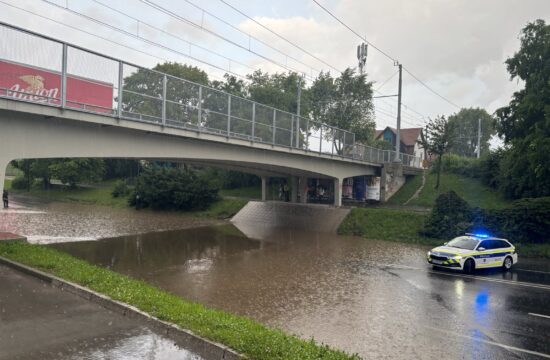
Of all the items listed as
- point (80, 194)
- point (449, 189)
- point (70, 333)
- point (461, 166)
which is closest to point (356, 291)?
point (70, 333)

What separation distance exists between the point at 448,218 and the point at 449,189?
46.5ft

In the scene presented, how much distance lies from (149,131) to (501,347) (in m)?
14.7

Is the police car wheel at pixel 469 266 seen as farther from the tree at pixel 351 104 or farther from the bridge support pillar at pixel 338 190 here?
the tree at pixel 351 104

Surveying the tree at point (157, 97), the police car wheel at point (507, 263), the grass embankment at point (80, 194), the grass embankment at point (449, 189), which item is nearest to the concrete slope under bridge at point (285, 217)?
the grass embankment at point (449, 189)

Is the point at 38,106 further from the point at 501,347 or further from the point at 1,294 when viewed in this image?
the point at 501,347

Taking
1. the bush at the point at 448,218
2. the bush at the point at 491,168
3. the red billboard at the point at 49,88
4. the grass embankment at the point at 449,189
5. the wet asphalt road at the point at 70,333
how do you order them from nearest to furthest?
the wet asphalt road at the point at 70,333, the red billboard at the point at 49,88, the bush at the point at 448,218, the grass embankment at the point at 449,189, the bush at the point at 491,168

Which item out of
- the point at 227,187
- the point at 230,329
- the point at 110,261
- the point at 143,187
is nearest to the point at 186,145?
the point at 110,261

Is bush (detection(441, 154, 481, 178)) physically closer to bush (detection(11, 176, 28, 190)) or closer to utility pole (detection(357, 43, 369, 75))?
utility pole (detection(357, 43, 369, 75))

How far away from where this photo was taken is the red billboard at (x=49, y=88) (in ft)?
43.0

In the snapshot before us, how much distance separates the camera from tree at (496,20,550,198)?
2344 cm

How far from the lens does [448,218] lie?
84.1ft

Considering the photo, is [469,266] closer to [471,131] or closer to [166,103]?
[166,103]

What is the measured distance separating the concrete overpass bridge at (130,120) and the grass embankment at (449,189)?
14.8 meters

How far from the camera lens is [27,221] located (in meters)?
27.8
